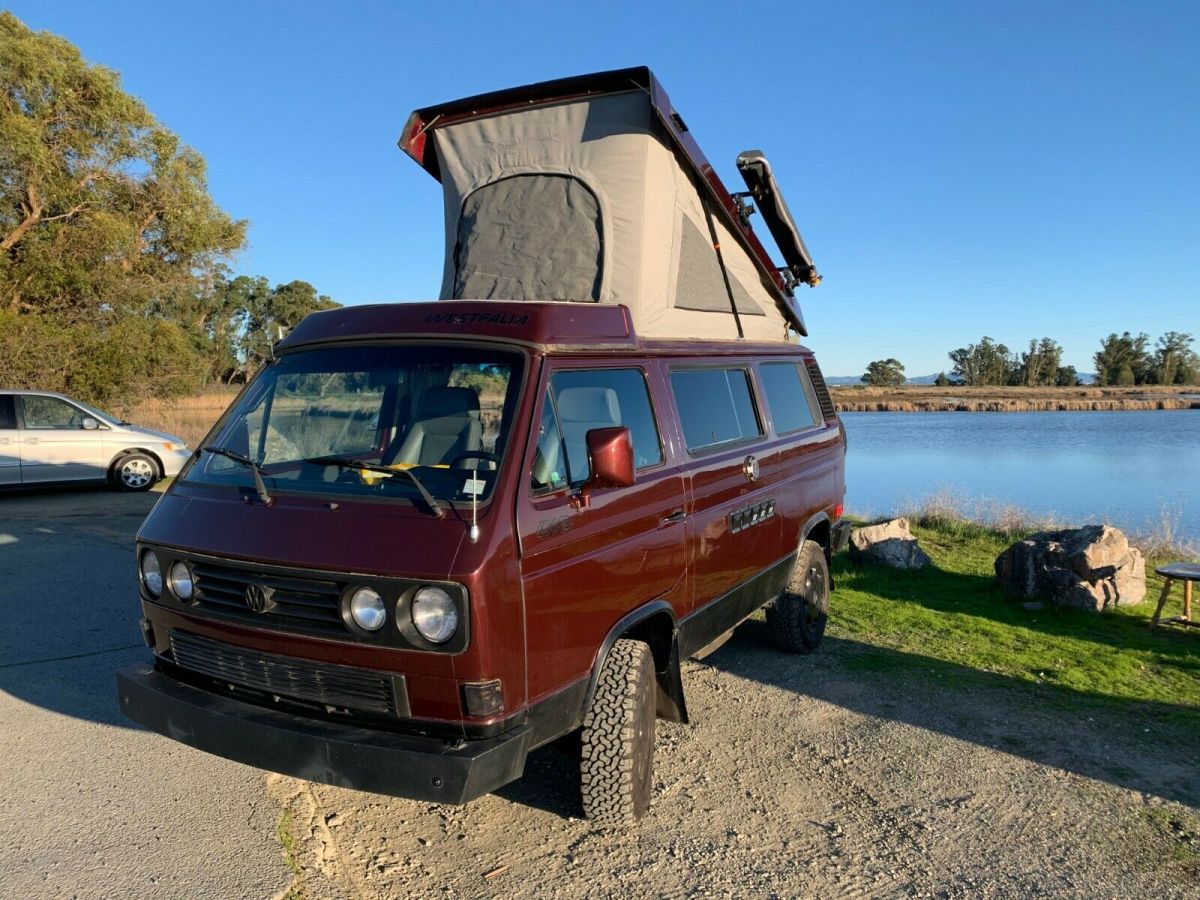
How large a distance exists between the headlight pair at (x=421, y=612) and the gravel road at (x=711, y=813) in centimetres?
106

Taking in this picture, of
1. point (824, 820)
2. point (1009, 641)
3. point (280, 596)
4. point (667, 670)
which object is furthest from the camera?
point (1009, 641)

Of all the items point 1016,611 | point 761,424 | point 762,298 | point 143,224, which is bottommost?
point 1016,611

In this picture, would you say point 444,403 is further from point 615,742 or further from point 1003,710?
point 1003,710

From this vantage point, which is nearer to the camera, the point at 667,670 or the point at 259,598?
the point at 259,598

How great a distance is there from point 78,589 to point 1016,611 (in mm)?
8335

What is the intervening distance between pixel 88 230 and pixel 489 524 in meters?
22.5

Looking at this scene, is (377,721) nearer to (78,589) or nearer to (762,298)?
(762,298)

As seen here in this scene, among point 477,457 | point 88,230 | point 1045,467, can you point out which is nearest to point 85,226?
point 88,230

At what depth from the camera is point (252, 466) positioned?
384 cm

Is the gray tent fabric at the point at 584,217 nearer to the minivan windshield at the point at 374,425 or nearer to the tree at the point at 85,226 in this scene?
the minivan windshield at the point at 374,425

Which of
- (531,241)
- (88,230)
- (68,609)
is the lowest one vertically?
(68,609)

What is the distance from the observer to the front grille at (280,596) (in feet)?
11.0

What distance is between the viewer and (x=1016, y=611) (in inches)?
313

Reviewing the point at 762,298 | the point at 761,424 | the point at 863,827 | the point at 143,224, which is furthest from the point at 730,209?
the point at 143,224
